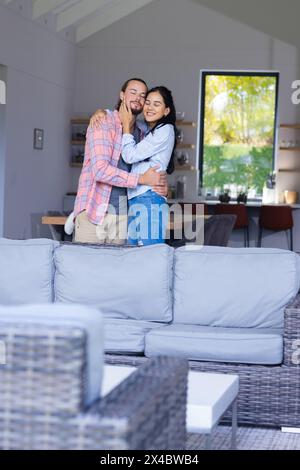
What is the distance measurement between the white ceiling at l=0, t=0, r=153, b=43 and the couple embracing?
5357mm

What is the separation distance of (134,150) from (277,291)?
1.17 m

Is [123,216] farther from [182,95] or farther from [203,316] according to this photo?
[182,95]

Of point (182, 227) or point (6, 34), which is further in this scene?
point (6, 34)

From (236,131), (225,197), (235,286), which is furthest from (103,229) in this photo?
(236,131)

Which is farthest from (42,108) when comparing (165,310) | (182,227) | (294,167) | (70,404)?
(70,404)

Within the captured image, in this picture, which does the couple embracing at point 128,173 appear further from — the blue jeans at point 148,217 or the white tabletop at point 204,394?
the white tabletop at point 204,394

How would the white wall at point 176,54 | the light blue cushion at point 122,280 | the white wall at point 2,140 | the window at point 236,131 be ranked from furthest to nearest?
the window at point 236,131
the white wall at point 176,54
the white wall at point 2,140
the light blue cushion at point 122,280

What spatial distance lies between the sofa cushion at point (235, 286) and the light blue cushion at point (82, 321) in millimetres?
2279

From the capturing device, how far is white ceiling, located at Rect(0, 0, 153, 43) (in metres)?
10.5

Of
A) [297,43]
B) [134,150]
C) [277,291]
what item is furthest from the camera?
[297,43]

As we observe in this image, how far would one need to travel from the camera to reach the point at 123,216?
4.76m

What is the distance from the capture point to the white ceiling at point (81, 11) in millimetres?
10477

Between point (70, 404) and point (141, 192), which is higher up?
point (141, 192)

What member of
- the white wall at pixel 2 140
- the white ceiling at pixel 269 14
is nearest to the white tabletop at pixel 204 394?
the white wall at pixel 2 140
